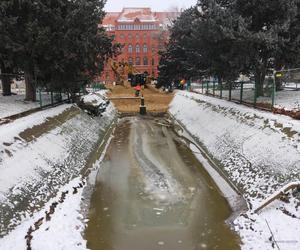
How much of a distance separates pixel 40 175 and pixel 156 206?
10.1 ft

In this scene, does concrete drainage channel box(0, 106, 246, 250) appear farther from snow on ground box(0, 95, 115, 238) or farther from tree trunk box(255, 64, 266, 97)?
tree trunk box(255, 64, 266, 97)

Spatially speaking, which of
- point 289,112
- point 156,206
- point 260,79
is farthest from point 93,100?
point 156,206

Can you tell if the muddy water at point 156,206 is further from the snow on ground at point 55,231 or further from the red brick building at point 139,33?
the red brick building at point 139,33

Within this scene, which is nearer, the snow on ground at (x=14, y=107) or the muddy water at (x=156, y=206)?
the muddy water at (x=156, y=206)

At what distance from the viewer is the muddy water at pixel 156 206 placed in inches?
273

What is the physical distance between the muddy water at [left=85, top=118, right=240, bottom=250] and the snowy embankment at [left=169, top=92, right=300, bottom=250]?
63 cm

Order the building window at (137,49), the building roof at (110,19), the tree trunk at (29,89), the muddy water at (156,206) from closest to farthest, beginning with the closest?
1. the muddy water at (156,206)
2. the tree trunk at (29,89)
3. the building window at (137,49)
4. the building roof at (110,19)

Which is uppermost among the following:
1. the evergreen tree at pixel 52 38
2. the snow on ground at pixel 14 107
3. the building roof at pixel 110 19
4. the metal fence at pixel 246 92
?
the building roof at pixel 110 19

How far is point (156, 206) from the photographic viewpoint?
8594 millimetres

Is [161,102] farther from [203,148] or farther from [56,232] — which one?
[56,232]

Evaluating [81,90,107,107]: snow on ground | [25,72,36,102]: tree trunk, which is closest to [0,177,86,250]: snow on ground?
[25,72,36,102]: tree trunk

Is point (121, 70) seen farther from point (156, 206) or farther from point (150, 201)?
point (156, 206)

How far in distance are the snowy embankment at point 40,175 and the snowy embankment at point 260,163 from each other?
12.0ft

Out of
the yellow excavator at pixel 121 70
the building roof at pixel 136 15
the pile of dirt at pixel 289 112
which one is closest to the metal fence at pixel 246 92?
the pile of dirt at pixel 289 112
